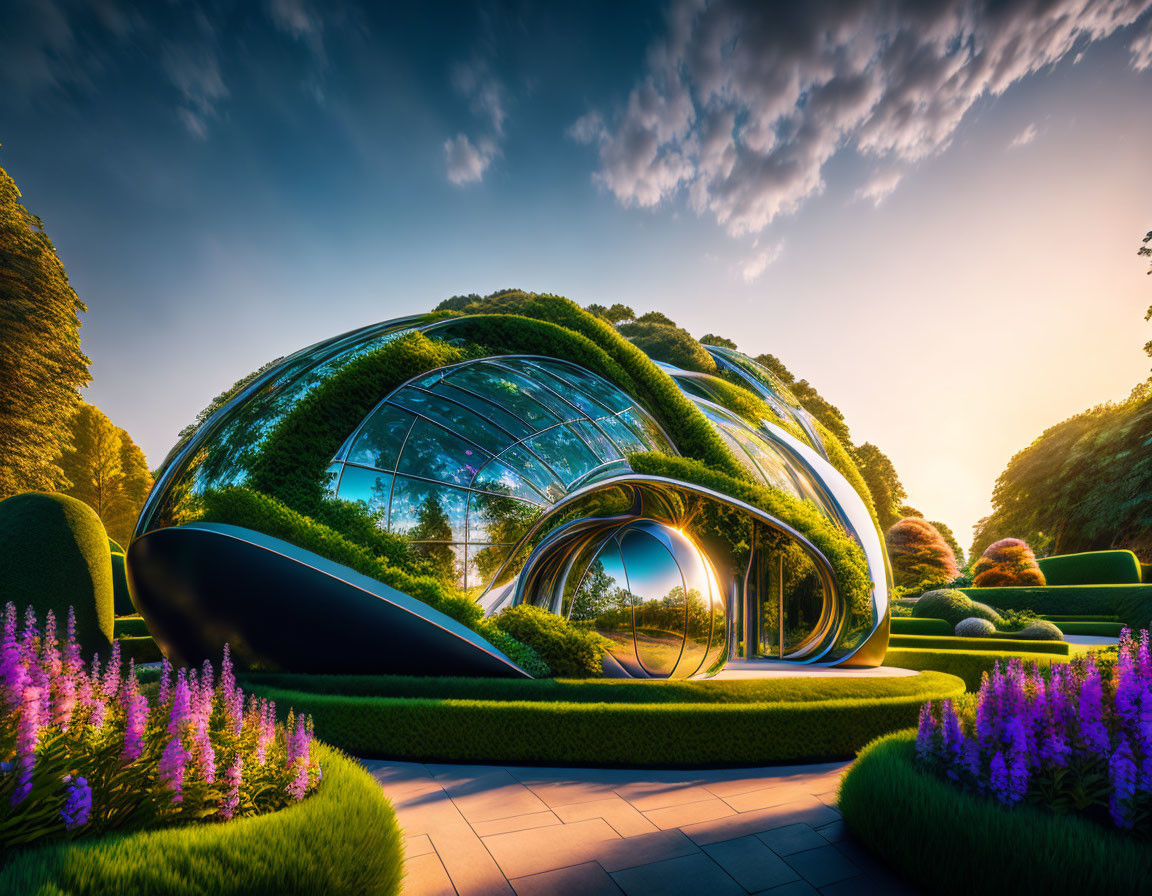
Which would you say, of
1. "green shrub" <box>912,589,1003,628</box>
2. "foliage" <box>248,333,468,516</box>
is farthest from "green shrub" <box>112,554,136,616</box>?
"green shrub" <box>912,589,1003,628</box>

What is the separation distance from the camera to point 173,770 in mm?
3234

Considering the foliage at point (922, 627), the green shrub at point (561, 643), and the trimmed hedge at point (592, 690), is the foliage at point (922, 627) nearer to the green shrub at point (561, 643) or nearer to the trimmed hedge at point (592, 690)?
the trimmed hedge at point (592, 690)

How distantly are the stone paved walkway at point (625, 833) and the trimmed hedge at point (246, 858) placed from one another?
80 centimetres

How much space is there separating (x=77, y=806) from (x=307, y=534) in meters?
5.26

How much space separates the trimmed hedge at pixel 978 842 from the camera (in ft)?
10.6

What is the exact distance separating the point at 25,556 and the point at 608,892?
1196 cm

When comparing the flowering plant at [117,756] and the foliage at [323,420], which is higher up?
the foliage at [323,420]

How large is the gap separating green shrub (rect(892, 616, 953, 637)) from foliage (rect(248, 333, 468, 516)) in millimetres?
16198

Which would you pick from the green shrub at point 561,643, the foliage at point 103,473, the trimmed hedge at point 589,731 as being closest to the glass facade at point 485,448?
the green shrub at point 561,643

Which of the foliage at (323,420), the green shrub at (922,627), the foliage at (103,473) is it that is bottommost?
the green shrub at (922,627)

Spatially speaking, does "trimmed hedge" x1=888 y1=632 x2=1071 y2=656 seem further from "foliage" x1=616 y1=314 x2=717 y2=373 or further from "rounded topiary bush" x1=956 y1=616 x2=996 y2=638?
"foliage" x1=616 y1=314 x2=717 y2=373

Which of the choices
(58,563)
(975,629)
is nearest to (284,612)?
(58,563)

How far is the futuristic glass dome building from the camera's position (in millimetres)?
7852

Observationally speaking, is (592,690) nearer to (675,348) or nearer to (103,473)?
(675,348)
